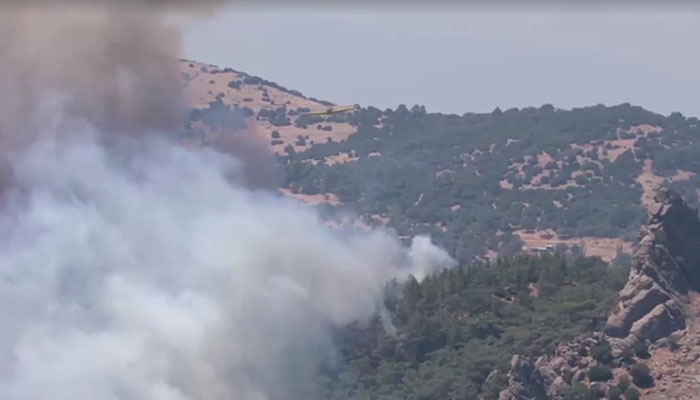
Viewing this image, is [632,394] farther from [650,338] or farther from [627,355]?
[650,338]

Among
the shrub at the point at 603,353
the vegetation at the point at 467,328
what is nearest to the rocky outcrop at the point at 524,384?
the vegetation at the point at 467,328

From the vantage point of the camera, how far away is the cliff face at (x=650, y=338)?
114938 millimetres

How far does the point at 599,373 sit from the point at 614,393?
86.0 inches

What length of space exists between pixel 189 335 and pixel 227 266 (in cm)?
1081

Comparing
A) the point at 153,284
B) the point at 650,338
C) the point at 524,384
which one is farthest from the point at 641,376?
the point at 153,284

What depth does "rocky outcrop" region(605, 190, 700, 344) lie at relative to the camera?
4675 inches

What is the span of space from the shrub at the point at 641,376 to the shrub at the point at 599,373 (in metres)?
1.31

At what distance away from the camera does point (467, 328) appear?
137875 millimetres

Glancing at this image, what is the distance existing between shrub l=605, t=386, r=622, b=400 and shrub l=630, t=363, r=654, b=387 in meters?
1.66

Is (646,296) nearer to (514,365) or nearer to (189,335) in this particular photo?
(514,365)

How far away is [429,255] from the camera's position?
612ft

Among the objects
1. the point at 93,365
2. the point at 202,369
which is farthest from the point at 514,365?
the point at 93,365

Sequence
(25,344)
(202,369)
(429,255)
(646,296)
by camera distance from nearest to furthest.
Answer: (25,344)
(202,369)
(646,296)
(429,255)

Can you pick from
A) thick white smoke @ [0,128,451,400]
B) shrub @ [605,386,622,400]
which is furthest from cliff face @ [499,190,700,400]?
thick white smoke @ [0,128,451,400]
